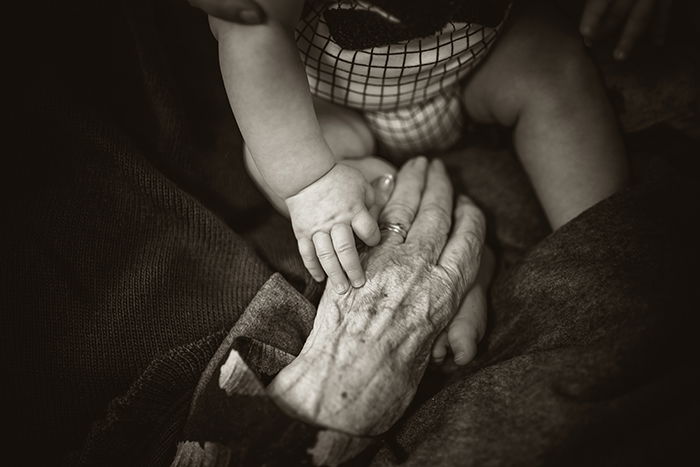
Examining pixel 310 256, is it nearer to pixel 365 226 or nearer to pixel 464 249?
pixel 365 226

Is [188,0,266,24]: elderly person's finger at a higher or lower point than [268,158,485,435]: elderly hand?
higher

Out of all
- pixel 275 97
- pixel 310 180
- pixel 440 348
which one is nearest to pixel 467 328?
pixel 440 348

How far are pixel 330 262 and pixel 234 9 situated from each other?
1.01 ft

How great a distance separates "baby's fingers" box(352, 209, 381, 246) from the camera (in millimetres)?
586

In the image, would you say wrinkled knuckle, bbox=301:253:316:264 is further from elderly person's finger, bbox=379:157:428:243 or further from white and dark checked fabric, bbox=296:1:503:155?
white and dark checked fabric, bbox=296:1:503:155

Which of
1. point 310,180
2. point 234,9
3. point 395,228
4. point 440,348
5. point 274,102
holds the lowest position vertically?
point 440,348

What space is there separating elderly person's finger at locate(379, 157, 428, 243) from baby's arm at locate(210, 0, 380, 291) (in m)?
0.08

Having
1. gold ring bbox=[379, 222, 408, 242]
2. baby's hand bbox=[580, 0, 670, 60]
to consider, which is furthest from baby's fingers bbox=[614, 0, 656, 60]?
gold ring bbox=[379, 222, 408, 242]

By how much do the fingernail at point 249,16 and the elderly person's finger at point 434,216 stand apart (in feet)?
1.10

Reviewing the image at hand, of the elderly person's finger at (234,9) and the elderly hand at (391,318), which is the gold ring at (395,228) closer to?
the elderly hand at (391,318)

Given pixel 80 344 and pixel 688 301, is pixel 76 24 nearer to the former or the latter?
pixel 80 344

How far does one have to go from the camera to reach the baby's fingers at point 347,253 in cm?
56

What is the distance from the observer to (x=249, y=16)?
1.74 ft

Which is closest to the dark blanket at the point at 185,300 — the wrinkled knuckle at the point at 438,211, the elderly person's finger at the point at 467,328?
the elderly person's finger at the point at 467,328
